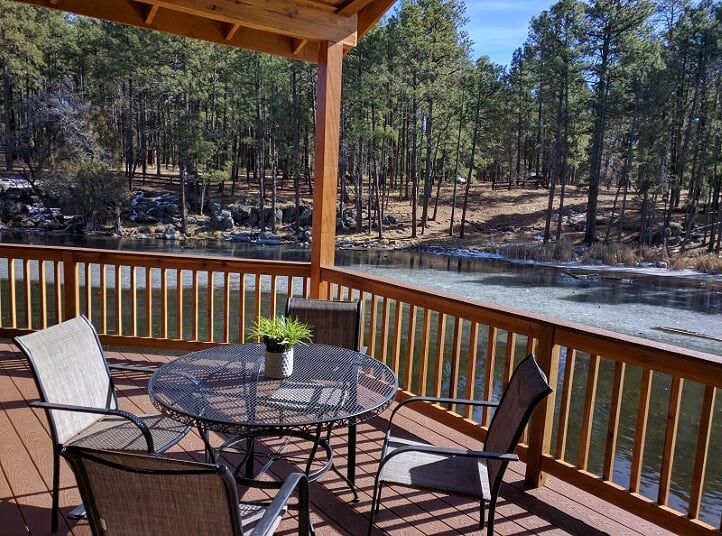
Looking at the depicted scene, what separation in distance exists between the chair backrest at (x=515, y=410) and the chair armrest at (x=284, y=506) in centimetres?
69

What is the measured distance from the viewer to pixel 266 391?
2.11 metres

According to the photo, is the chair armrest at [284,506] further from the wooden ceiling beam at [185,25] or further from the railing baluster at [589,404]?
the wooden ceiling beam at [185,25]

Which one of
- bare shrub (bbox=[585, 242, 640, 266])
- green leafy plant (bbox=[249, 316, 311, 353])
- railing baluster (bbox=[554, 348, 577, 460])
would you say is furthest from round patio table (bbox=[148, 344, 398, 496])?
bare shrub (bbox=[585, 242, 640, 266])

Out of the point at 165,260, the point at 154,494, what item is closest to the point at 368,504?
the point at 154,494

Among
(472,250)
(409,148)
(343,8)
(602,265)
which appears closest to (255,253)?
(472,250)

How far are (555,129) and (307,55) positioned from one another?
915 inches

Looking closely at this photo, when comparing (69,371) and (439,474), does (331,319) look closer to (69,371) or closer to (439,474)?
(439,474)

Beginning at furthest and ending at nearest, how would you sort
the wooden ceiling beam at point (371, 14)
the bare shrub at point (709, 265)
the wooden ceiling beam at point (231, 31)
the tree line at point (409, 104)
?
1. the tree line at point (409, 104)
2. the bare shrub at point (709, 265)
3. the wooden ceiling beam at point (231, 31)
4. the wooden ceiling beam at point (371, 14)

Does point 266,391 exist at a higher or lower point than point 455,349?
higher

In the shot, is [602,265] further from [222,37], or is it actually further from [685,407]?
[222,37]

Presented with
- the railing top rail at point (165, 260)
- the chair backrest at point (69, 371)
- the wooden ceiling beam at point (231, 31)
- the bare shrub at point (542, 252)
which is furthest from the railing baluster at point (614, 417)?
the bare shrub at point (542, 252)

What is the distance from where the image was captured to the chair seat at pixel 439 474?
6.37 feet

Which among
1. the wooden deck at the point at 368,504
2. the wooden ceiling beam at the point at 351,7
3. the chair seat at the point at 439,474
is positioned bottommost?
the wooden deck at the point at 368,504

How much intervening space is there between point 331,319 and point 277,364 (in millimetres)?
872
